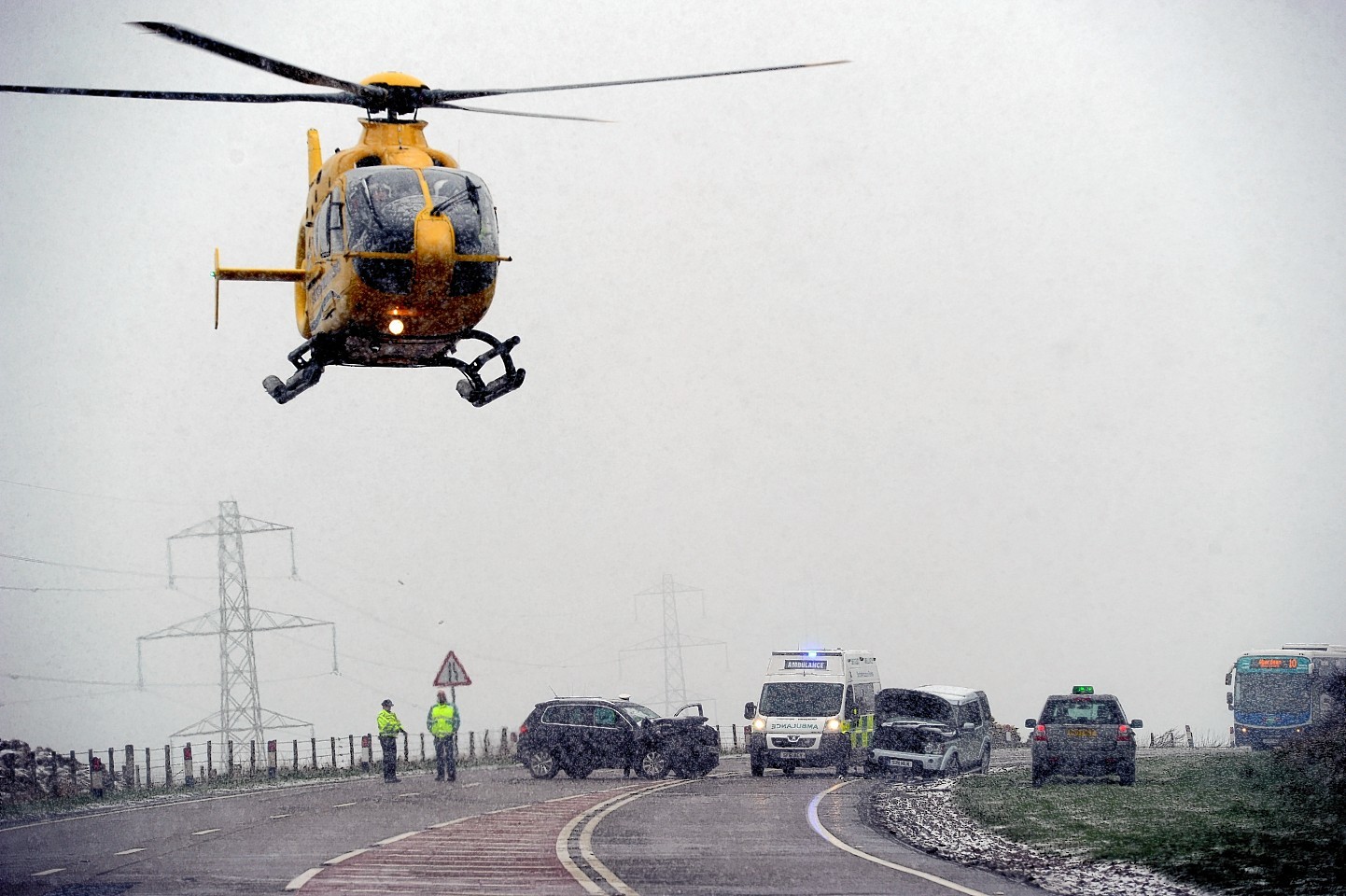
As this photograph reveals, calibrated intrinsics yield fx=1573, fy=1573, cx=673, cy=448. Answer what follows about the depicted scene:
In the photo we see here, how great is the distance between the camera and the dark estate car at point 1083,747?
28.3m

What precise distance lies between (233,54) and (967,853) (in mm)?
11384

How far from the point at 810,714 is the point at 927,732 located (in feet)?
11.6

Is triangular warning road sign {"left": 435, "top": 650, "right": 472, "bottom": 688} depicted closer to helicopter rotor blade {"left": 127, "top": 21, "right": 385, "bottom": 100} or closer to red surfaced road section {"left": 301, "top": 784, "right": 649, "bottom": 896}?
red surfaced road section {"left": 301, "top": 784, "right": 649, "bottom": 896}

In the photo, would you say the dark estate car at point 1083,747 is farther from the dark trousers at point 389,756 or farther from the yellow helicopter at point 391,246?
the yellow helicopter at point 391,246

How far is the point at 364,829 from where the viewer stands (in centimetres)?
1973

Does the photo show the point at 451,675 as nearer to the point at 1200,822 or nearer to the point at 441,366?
the point at 441,366

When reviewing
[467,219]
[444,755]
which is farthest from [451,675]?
[467,219]

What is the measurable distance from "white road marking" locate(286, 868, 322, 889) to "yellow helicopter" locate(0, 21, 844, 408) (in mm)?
6164

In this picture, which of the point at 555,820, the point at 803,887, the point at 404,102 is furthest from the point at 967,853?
the point at 404,102

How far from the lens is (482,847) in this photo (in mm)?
17125

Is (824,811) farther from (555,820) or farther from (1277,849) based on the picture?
(1277,849)

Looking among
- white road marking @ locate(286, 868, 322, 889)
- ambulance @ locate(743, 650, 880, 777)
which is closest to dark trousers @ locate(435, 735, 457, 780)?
ambulance @ locate(743, 650, 880, 777)

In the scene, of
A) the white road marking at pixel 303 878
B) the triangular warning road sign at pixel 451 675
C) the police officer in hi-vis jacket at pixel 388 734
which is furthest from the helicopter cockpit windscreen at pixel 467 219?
the triangular warning road sign at pixel 451 675

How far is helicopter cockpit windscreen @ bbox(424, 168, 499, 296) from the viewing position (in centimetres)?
1727
